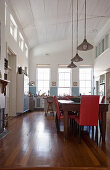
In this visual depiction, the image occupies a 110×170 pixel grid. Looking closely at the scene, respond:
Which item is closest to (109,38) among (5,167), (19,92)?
(19,92)

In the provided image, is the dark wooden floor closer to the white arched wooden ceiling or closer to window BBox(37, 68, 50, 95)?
the white arched wooden ceiling

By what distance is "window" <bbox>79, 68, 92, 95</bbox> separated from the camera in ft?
38.2

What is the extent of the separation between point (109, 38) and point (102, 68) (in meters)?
1.65

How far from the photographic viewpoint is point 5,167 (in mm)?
2359

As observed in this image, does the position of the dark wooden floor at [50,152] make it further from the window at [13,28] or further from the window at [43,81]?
the window at [43,81]

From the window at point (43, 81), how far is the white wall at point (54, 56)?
1.11ft

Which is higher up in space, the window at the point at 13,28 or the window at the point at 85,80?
the window at the point at 13,28

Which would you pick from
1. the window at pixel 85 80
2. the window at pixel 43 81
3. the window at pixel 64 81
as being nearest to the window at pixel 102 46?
the window at pixel 85 80

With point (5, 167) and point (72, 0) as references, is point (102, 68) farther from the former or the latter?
point (5, 167)

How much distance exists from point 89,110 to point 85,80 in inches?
323

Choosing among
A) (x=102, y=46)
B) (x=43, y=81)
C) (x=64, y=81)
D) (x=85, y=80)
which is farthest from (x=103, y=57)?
(x=43, y=81)

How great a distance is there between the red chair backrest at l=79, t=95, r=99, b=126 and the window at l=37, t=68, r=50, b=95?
8.09 meters

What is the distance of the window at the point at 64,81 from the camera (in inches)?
458

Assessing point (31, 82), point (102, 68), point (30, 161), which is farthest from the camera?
point (31, 82)
